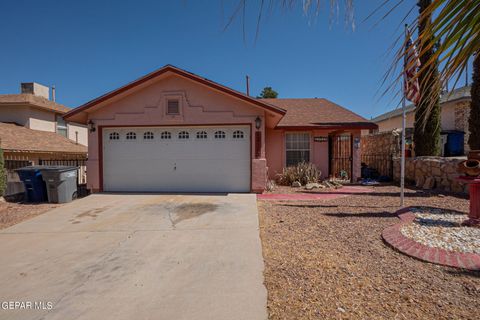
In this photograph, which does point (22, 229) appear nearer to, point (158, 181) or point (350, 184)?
point (158, 181)

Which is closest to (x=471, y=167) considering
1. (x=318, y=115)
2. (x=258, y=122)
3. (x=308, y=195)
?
(x=308, y=195)

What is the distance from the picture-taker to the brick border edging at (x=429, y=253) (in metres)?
3.63

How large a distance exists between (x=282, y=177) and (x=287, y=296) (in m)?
8.98

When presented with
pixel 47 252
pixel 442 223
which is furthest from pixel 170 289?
pixel 442 223

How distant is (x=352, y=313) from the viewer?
263 cm

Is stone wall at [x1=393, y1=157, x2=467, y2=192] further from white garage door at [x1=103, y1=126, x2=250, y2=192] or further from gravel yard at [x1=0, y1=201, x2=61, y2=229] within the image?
gravel yard at [x1=0, y1=201, x2=61, y2=229]

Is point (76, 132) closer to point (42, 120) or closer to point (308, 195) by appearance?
point (42, 120)

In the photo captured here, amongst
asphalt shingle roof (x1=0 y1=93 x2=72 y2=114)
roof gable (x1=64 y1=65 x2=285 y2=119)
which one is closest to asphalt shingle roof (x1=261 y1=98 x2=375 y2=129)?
roof gable (x1=64 y1=65 x2=285 y2=119)

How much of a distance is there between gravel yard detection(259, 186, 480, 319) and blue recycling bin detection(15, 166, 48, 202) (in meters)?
7.99

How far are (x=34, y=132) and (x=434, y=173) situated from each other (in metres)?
21.2

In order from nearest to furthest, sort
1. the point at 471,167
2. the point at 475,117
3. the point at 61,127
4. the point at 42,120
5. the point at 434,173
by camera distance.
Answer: the point at 471,167, the point at 434,173, the point at 475,117, the point at 42,120, the point at 61,127

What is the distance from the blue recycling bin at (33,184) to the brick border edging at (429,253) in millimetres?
10333

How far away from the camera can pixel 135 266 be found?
12.7ft

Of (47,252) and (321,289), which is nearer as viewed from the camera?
(321,289)
